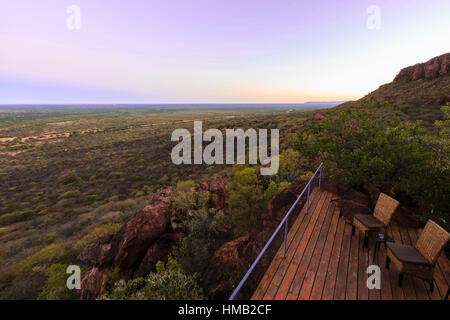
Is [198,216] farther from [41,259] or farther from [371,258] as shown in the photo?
[41,259]

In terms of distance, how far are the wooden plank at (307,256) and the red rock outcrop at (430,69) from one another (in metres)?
61.1

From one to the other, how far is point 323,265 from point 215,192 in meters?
7.85

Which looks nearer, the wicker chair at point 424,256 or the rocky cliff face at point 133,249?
the wicker chair at point 424,256

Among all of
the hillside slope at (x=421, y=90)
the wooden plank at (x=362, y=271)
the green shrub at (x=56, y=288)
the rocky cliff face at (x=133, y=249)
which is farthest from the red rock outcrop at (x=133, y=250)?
the hillside slope at (x=421, y=90)

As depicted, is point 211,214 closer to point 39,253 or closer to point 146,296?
point 146,296

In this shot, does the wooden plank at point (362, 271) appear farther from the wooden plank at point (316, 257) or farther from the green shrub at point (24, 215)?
the green shrub at point (24, 215)

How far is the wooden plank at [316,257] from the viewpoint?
337cm

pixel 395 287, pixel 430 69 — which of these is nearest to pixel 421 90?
pixel 430 69

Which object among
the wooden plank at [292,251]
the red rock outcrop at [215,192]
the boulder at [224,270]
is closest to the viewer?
the wooden plank at [292,251]

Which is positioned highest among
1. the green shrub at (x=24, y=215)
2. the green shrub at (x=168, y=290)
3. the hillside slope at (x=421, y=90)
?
the hillside slope at (x=421, y=90)

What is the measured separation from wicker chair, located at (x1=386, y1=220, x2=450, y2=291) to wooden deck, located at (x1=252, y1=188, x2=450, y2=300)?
0.27m

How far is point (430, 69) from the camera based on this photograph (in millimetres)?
42531

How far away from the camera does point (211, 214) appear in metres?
10.1
